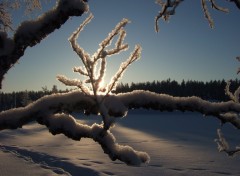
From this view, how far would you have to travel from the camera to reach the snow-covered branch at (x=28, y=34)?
7.26 feet

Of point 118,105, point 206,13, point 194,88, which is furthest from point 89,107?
point 194,88

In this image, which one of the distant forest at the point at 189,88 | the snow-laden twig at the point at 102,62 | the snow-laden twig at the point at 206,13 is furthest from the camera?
the distant forest at the point at 189,88

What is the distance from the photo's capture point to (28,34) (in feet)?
7.39

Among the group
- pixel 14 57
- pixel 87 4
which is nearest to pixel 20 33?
pixel 14 57

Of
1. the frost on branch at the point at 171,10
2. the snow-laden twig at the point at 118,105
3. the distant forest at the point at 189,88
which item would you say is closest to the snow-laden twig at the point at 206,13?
the frost on branch at the point at 171,10

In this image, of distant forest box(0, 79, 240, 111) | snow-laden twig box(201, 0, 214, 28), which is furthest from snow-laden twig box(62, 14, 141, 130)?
distant forest box(0, 79, 240, 111)

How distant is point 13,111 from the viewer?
7.65 ft

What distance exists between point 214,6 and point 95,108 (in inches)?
58.1

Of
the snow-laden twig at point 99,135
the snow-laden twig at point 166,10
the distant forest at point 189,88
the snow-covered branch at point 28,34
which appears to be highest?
the distant forest at point 189,88

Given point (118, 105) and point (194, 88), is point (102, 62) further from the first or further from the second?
point (194, 88)

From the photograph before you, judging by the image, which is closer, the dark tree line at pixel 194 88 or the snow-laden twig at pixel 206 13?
the snow-laden twig at pixel 206 13

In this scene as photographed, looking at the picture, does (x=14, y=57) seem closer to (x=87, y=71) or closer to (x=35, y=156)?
(x=87, y=71)

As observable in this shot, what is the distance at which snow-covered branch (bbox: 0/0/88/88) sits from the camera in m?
2.21

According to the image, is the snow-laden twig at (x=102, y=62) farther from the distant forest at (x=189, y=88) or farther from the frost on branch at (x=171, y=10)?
the distant forest at (x=189, y=88)
